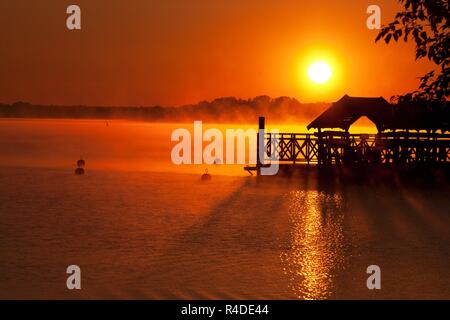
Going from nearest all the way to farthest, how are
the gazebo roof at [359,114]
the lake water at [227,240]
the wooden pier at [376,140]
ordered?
the lake water at [227,240] → the wooden pier at [376,140] → the gazebo roof at [359,114]

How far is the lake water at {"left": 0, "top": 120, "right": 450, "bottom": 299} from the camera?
14133 millimetres

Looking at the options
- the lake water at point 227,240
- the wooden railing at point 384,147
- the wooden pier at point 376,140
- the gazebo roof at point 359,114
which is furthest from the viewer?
the gazebo roof at point 359,114

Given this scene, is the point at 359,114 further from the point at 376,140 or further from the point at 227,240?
the point at 227,240

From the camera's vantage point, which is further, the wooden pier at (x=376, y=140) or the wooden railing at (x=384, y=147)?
the wooden railing at (x=384, y=147)

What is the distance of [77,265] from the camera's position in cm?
1602

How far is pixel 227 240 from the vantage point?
1939 cm

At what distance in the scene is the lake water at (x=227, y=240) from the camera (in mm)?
14133

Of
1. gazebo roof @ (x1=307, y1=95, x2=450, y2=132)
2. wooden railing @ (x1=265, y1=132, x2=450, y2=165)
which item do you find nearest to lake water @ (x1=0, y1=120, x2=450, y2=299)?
wooden railing @ (x1=265, y1=132, x2=450, y2=165)

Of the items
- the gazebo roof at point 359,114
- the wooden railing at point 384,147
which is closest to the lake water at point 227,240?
the wooden railing at point 384,147

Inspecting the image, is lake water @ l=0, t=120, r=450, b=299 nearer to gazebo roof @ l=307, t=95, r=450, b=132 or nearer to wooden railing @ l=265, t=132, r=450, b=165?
wooden railing @ l=265, t=132, r=450, b=165

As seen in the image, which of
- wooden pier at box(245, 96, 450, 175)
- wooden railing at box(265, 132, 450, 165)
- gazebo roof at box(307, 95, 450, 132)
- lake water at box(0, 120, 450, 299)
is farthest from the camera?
gazebo roof at box(307, 95, 450, 132)

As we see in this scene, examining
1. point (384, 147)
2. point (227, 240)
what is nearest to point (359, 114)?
point (384, 147)

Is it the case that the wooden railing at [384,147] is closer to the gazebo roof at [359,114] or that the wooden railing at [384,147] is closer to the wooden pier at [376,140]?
the wooden pier at [376,140]
